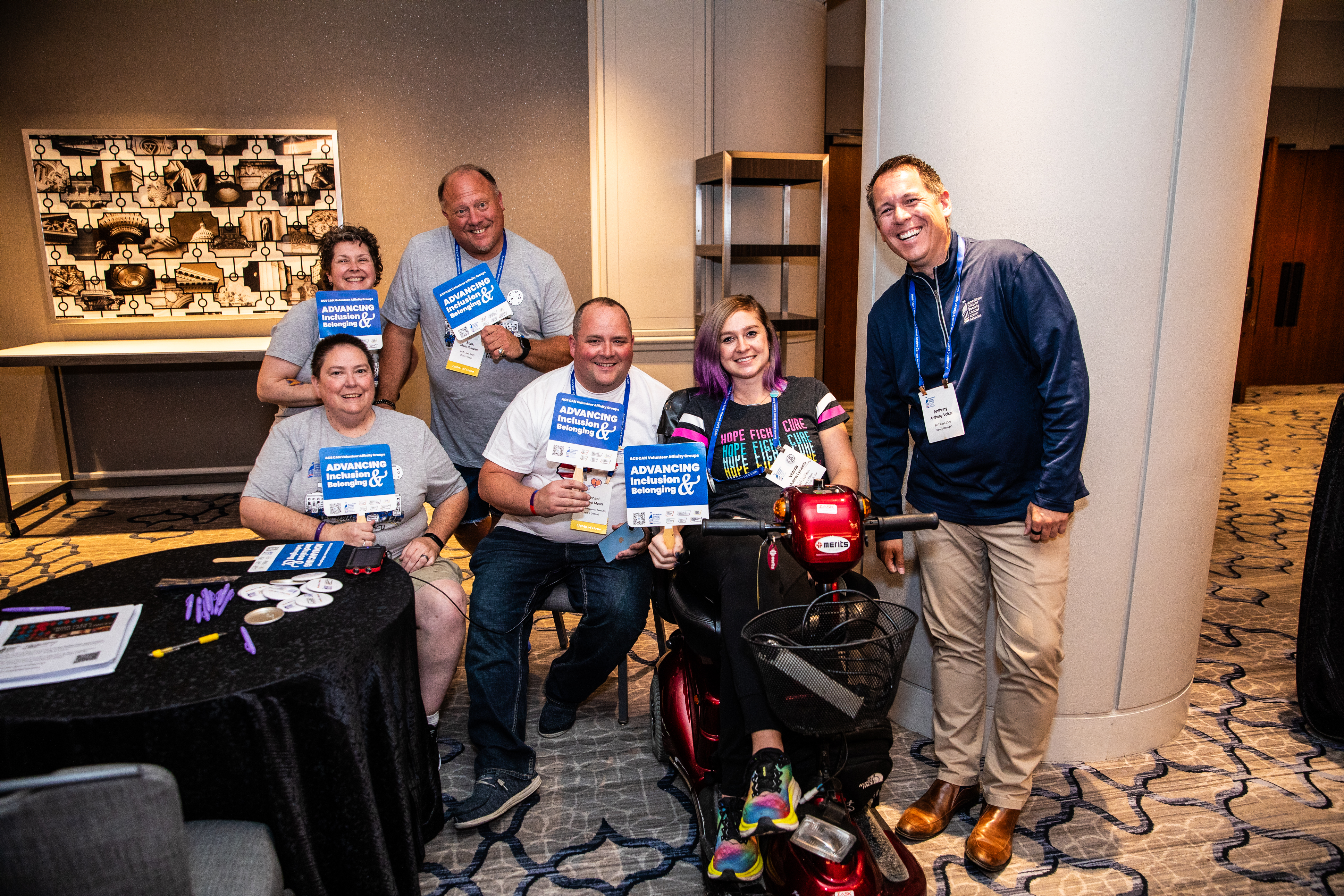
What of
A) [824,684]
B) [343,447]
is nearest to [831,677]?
[824,684]

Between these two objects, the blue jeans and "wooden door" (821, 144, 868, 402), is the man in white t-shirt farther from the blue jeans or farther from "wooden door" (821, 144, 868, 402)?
"wooden door" (821, 144, 868, 402)

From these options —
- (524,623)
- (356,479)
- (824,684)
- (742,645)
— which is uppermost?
(356,479)

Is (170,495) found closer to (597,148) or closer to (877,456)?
(597,148)

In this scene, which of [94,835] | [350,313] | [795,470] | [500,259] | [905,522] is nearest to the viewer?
[94,835]

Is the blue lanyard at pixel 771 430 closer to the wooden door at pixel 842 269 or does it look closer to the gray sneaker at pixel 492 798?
the gray sneaker at pixel 492 798

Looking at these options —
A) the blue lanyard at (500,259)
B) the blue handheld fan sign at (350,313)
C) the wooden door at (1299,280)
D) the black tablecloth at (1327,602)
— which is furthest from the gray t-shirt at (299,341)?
the wooden door at (1299,280)

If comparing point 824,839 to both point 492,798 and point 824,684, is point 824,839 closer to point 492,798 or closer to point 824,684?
point 824,684

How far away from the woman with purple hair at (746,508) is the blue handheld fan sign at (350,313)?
3.92ft

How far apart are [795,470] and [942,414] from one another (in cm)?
41

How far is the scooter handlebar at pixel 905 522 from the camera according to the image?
182 centimetres

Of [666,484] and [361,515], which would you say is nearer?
[666,484]

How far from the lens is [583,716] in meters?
2.94

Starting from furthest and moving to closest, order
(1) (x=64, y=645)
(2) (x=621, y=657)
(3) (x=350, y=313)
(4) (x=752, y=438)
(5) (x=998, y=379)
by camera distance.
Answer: (3) (x=350, y=313)
(2) (x=621, y=657)
(4) (x=752, y=438)
(5) (x=998, y=379)
(1) (x=64, y=645)

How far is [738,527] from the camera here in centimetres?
183
